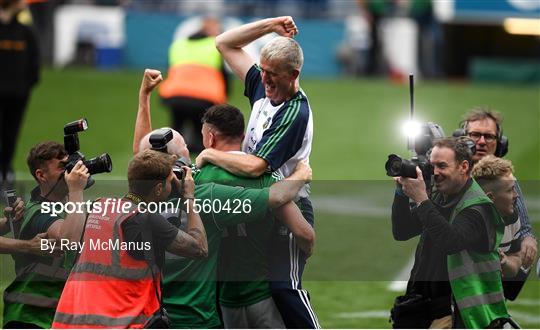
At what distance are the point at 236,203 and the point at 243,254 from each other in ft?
1.12

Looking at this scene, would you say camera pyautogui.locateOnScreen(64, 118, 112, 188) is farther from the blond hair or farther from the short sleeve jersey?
the blond hair

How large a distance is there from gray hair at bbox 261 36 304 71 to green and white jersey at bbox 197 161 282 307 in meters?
0.57

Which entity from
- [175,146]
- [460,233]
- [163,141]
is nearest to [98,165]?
[163,141]

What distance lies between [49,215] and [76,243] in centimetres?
23

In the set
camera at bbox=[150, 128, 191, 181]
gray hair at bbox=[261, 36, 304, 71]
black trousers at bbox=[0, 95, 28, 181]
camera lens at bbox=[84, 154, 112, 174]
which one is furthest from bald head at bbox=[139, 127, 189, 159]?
black trousers at bbox=[0, 95, 28, 181]

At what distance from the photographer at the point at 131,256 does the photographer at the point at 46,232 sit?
180 mm

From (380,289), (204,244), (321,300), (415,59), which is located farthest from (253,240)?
(415,59)

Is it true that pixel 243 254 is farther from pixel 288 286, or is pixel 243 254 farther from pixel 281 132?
pixel 281 132

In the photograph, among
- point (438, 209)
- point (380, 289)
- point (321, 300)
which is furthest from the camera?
point (380, 289)

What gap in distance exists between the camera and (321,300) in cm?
1016

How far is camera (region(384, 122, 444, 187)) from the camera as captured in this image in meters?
6.50

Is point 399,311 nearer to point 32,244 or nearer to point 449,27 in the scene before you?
point 32,244

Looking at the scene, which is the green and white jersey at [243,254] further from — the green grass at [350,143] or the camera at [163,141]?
the green grass at [350,143]

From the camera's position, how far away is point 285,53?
22.0 feet
